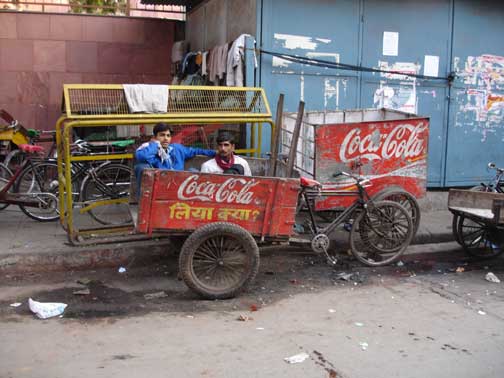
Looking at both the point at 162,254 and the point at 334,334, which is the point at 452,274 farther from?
the point at 162,254

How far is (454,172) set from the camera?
8.80 metres

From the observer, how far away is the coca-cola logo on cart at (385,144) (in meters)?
6.40

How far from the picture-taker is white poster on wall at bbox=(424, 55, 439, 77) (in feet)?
27.7

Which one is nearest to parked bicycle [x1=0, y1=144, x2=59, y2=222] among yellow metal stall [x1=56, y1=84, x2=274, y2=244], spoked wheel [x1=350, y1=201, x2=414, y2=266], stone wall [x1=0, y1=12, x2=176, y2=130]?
yellow metal stall [x1=56, y1=84, x2=274, y2=244]

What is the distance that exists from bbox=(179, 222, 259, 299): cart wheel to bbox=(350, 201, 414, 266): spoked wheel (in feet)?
4.62

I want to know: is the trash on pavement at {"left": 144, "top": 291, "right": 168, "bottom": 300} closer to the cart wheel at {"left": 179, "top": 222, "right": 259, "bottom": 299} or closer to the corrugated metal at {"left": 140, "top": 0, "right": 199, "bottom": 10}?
the cart wheel at {"left": 179, "top": 222, "right": 259, "bottom": 299}

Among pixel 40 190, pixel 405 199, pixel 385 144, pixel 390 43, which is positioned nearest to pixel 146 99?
pixel 40 190

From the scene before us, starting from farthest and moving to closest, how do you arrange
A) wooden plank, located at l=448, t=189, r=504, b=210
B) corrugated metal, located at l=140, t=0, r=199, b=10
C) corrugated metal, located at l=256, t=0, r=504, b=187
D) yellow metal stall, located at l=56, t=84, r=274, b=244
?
corrugated metal, located at l=140, t=0, r=199, b=10, corrugated metal, located at l=256, t=0, r=504, b=187, wooden plank, located at l=448, t=189, r=504, b=210, yellow metal stall, located at l=56, t=84, r=274, b=244

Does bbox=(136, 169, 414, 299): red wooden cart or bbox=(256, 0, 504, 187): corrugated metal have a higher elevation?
bbox=(256, 0, 504, 187): corrugated metal

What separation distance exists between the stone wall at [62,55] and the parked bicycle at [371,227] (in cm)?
593

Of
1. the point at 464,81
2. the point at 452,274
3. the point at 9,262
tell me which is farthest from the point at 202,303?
the point at 464,81

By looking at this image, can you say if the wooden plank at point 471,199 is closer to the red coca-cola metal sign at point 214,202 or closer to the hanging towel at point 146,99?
the red coca-cola metal sign at point 214,202

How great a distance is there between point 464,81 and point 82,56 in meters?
6.41

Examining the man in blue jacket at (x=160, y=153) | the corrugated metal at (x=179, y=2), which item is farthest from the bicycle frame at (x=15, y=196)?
the corrugated metal at (x=179, y=2)
